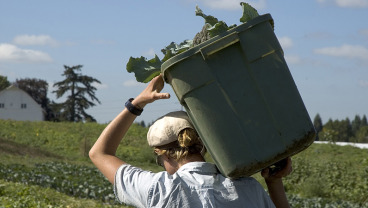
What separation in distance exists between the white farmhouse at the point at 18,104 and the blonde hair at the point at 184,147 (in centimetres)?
7136

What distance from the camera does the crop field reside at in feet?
32.5

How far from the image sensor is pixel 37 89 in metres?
77.5

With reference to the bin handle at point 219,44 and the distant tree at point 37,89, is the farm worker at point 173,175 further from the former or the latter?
the distant tree at point 37,89

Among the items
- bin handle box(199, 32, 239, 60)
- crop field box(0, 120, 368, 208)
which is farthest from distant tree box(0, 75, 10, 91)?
bin handle box(199, 32, 239, 60)

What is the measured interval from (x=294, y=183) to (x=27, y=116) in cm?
5782

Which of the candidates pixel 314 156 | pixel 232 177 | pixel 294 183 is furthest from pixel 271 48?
pixel 314 156

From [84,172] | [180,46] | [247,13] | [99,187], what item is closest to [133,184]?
[180,46]

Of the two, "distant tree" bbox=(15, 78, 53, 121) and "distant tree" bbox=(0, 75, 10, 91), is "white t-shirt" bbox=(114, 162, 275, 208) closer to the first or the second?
"distant tree" bbox=(15, 78, 53, 121)

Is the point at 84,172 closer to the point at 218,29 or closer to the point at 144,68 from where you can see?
the point at 144,68

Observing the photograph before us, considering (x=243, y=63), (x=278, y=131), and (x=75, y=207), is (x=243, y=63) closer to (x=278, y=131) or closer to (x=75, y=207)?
(x=278, y=131)

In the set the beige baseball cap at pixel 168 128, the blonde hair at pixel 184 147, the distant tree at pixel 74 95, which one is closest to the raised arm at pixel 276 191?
the blonde hair at pixel 184 147

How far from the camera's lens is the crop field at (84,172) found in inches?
390

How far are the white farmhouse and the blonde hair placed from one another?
7136 centimetres

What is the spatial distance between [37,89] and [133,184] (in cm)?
7687
